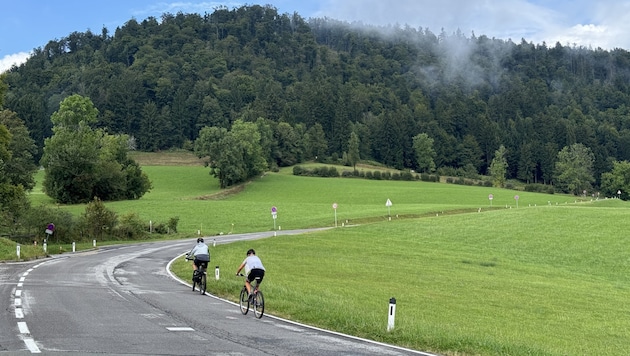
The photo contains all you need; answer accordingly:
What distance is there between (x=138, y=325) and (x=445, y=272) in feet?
72.3

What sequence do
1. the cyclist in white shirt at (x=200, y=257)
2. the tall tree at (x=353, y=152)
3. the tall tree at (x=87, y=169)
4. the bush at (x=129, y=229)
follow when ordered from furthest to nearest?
the tall tree at (x=353, y=152), the tall tree at (x=87, y=169), the bush at (x=129, y=229), the cyclist in white shirt at (x=200, y=257)

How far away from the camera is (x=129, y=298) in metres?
20.0

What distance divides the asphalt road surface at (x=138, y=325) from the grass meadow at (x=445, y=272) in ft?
5.45

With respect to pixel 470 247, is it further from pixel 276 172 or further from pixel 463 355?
pixel 276 172

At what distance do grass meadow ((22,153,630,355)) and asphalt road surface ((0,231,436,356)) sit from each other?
1660 millimetres

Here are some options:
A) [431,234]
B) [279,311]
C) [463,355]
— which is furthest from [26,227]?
[463,355]

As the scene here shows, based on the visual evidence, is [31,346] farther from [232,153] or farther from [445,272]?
[232,153]

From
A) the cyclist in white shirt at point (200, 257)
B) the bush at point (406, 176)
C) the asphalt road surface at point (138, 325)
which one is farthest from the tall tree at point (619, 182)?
the asphalt road surface at point (138, 325)

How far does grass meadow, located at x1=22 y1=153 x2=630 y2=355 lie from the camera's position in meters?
16.5

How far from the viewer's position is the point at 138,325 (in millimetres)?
14742

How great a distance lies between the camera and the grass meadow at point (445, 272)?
1650 centimetres

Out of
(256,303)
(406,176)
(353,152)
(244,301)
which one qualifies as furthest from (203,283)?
(353,152)

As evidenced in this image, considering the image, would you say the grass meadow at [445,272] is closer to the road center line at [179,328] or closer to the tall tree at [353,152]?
the road center line at [179,328]

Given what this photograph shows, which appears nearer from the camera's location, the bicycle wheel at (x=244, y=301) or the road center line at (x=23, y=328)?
the road center line at (x=23, y=328)
